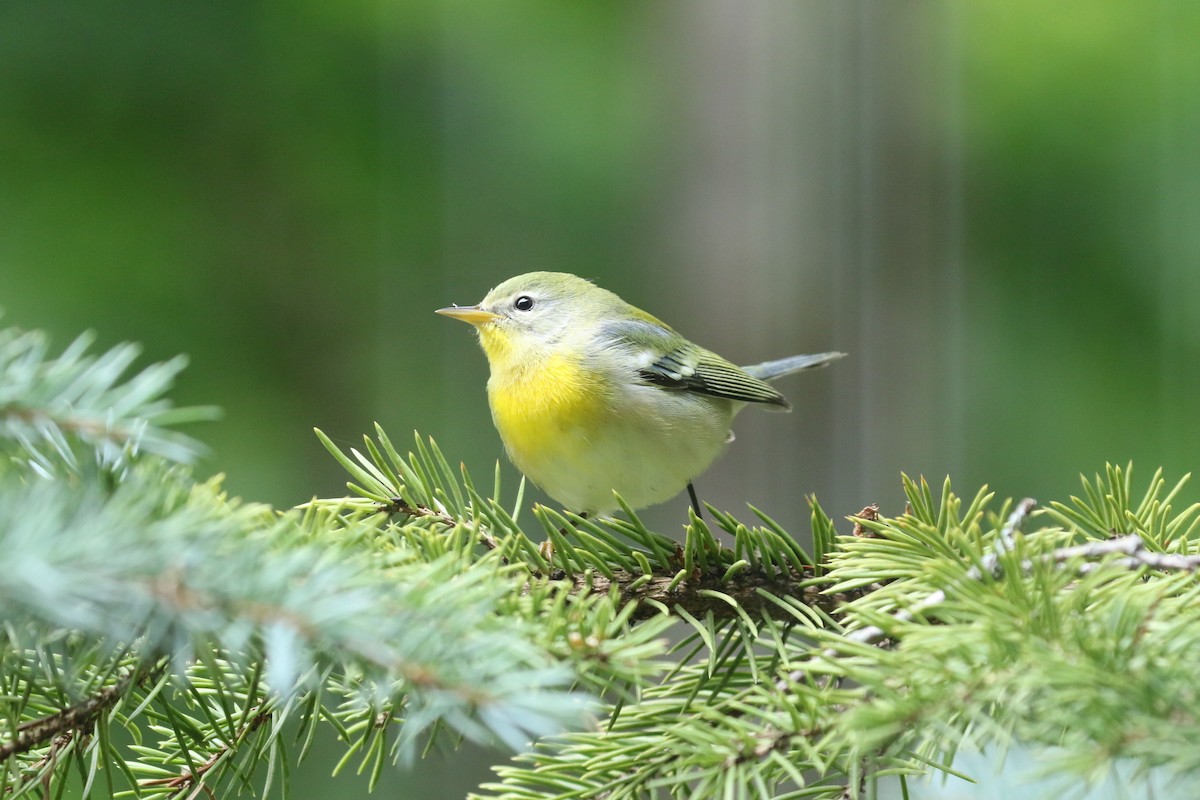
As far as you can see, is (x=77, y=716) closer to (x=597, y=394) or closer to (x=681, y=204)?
(x=597, y=394)

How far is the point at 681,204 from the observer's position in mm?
5031

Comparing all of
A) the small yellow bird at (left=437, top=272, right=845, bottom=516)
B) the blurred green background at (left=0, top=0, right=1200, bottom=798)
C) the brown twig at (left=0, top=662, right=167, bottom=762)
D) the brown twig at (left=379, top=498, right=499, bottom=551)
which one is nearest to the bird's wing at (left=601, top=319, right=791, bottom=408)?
the small yellow bird at (left=437, top=272, right=845, bottom=516)

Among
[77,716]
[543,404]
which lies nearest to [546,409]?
[543,404]

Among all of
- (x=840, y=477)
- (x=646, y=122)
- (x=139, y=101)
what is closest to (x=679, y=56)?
(x=646, y=122)

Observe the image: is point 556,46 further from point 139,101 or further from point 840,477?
point 840,477

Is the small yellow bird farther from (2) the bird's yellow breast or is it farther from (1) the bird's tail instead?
(1) the bird's tail

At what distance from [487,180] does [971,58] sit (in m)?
2.62

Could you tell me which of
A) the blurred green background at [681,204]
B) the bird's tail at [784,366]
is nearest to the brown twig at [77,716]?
the bird's tail at [784,366]

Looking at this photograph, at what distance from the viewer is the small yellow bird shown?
2.51 meters

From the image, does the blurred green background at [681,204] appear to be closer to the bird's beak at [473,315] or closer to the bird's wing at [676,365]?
the bird's wing at [676,365]

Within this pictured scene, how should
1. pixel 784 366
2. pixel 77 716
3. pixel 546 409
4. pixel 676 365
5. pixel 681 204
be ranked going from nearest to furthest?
1. pixel 77 716
2. pixel 546 409
3. pixel 676 365
4. pixel 784 366
5. pixel 681 204

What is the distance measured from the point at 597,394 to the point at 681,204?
2.65 m

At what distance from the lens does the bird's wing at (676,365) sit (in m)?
2.86

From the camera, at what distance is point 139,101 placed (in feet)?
16.0
